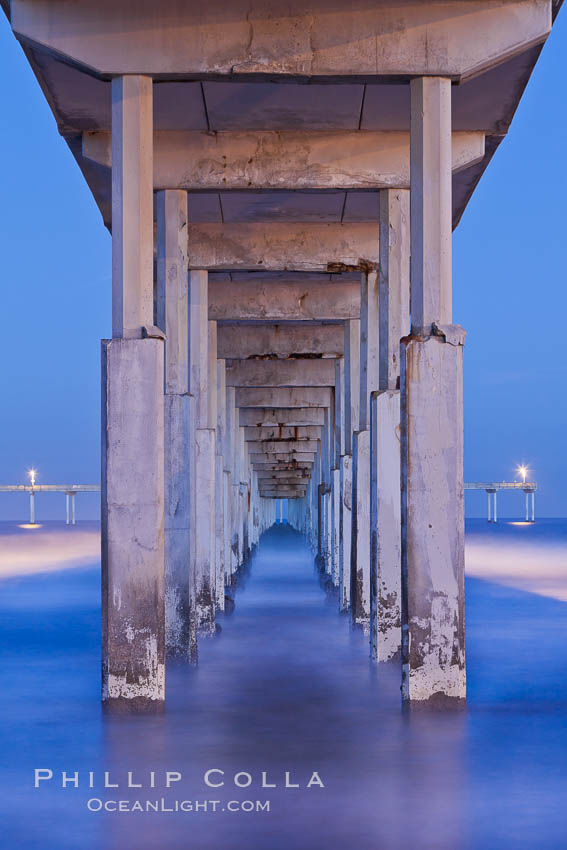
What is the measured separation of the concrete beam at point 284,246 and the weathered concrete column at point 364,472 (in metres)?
0.48

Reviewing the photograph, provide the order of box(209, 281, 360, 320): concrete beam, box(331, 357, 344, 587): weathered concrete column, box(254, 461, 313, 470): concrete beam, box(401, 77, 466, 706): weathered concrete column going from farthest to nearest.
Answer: box(254, 461, 313, 470): concrete beam
box(331, 357, 344, 587): weathered concrete column
box(209, 281, 360, 320): concrete beam
box(401, 77, 466, 706): weathered concrete column

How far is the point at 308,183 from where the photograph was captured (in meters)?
13.3

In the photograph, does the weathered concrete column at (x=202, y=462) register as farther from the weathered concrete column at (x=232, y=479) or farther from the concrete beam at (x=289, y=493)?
the concrete beam at (x=289, y=493)

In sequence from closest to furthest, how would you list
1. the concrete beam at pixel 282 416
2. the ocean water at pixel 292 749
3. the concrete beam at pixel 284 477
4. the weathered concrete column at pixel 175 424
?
the ocean water at pixel 292 749
the weathered concrete column at pixel 175 424
the concrete beam at pixel 282 416
the concrete beam at pixel 284 477

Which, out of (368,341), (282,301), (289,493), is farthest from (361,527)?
(289,493)

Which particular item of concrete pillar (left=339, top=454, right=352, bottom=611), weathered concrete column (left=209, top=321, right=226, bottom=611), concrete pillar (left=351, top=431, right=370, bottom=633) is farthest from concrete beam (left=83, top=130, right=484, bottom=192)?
concrete pillar (left=339, top=454, right=352, bottom=611)

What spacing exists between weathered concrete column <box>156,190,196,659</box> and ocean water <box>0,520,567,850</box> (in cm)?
59

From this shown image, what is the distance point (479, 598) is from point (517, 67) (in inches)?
527

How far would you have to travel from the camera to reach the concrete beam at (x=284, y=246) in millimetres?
16953

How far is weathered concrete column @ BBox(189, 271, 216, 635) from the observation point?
1591cm

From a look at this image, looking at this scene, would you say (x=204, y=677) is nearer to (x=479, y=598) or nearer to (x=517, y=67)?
(x=517, y=67)

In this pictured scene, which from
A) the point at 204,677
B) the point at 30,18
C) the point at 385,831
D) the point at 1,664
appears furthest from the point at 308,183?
the point at 385,831

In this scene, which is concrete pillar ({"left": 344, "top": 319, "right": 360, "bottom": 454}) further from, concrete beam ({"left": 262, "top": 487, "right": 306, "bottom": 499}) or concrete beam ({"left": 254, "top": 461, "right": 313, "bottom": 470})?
concrete beam ({"left": 262, "top": 487, "right": 306, "bottom": 499})

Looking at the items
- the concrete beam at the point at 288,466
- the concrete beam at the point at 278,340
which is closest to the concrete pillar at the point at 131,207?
the concrete beam at the point at 278,340
